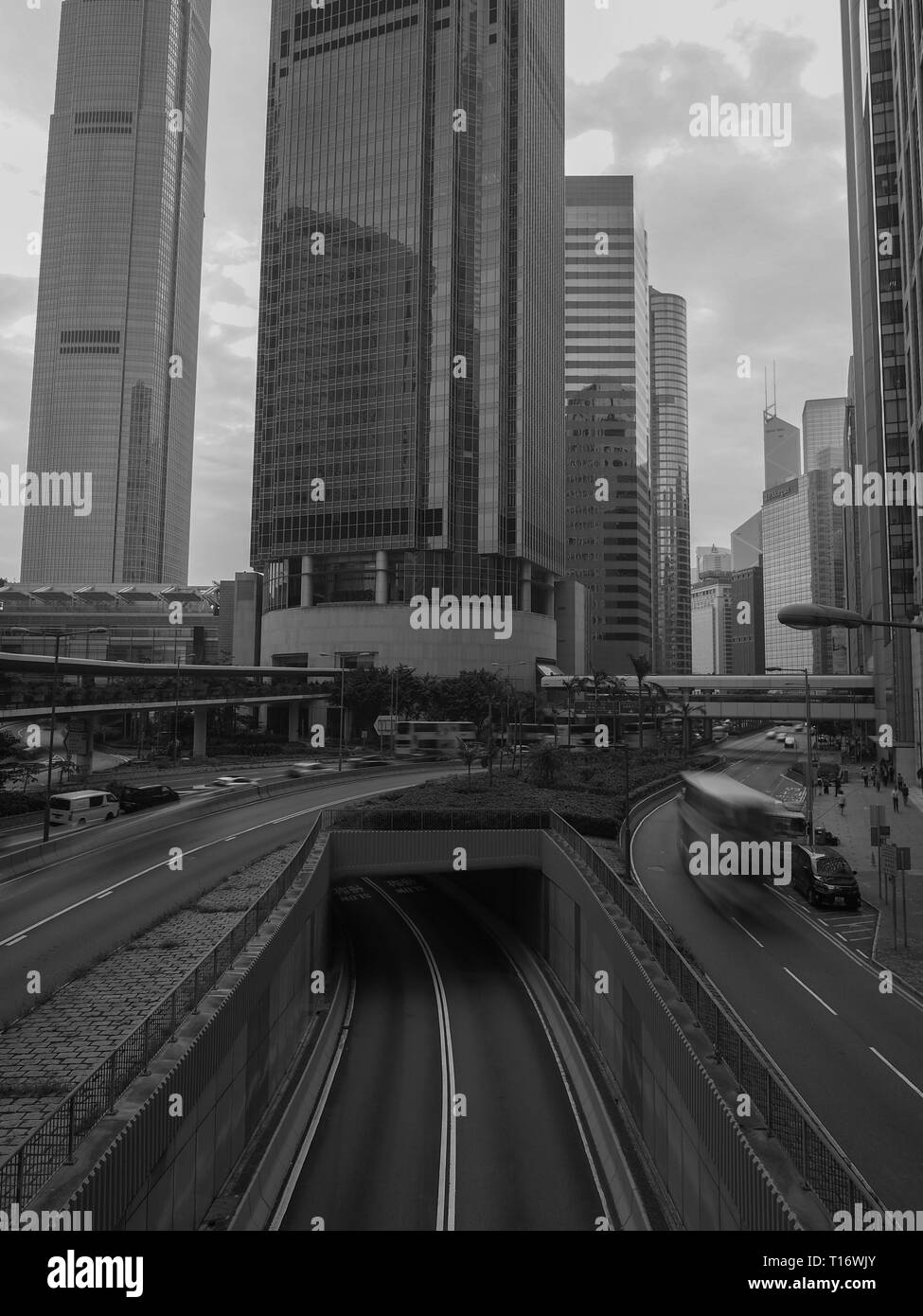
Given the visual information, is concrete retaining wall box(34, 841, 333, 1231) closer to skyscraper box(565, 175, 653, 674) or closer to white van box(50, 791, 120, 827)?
white van box(50, 791, 120, 827)

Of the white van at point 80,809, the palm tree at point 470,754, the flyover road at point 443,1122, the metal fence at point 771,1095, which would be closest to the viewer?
the metal fence at point 771,1095

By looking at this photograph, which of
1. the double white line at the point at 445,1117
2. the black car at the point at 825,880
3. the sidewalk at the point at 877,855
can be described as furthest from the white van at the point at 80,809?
the sidewalk at the point at 877,855

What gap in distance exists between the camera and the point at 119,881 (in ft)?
87.4

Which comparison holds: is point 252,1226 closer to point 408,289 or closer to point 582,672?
point 408,289

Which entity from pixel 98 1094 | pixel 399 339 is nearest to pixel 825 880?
pixel 98 1094

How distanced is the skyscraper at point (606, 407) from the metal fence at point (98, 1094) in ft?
573

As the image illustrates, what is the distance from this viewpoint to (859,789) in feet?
218

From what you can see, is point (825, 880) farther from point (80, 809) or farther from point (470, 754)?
point (80, 809)

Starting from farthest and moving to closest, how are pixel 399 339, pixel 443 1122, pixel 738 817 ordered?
pixel 399 339
pixel 738 817
pixel 443 1122

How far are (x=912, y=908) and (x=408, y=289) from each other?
10647 cm

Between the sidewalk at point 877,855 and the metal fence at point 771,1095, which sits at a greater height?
the metal fence at point 771,1095

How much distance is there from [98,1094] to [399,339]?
11403cm

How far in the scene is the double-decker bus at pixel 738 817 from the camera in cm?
3136

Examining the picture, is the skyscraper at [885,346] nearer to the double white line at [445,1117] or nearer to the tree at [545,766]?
the tree at [545,766]
